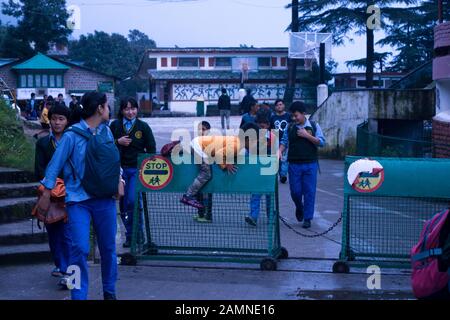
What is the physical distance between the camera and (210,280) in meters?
7.89

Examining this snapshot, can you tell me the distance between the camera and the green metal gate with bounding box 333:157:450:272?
26.0 ft

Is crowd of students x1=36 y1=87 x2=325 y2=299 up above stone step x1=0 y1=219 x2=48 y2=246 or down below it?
above

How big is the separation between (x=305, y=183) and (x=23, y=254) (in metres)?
4.18

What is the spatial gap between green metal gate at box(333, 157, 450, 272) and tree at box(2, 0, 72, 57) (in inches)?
1527

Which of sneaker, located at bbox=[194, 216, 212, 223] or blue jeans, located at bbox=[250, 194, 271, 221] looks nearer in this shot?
sneaker, located at bbox=[194, 216, 212, 223]

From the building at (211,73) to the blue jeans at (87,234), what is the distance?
2182 inches

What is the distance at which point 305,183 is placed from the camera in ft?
35.0

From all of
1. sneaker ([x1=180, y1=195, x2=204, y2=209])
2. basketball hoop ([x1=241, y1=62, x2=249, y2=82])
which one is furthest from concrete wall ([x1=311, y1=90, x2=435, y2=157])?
basketball hoop ([x1=241, y1=62, x2=249, y2=82])

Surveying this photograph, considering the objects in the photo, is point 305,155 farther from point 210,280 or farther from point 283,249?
point 210,280

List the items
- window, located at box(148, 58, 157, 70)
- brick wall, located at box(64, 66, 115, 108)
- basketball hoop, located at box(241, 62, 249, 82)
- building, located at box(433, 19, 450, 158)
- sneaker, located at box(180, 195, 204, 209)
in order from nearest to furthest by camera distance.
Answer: sneaker, located at box(180, 195, 204, 209) → building, located at box(433, 19, 450, 158) → basketball hoop, located at box(241, 62, 249, 82) → brick wall, located at box(64, 66, 115, 108) → window, located at box(148, 58, 157, 70)

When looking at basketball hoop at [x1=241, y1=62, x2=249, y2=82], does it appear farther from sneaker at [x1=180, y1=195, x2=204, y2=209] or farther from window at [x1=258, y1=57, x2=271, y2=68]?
sneaker at [x1=180, y1=195, x2=204, y2=209]

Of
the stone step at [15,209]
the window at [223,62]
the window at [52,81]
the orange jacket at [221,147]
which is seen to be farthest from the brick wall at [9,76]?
the orange jacket at [221,147]

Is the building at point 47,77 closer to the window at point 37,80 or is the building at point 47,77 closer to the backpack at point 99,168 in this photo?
the window at point 37,80

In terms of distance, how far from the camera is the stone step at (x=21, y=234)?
28.1 ft
